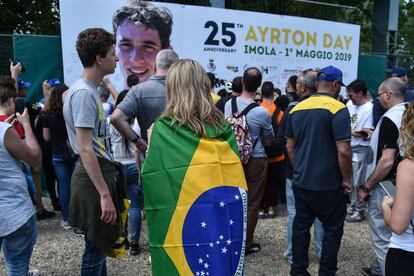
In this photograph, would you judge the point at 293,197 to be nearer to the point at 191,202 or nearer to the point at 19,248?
the point at 191,202

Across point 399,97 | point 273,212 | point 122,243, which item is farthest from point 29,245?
point 273,212

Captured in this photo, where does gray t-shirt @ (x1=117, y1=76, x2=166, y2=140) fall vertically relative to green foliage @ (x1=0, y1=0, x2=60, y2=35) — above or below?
below

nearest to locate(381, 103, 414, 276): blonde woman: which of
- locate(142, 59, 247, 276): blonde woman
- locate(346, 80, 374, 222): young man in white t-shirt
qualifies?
locate(142, 59, 247, 276): blonde woman

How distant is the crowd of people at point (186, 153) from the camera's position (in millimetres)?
2480

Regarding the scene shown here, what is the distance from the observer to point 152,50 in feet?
24.3

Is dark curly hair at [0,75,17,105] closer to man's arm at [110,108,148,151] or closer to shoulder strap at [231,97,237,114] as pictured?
man's arm at [110,108,148,151]

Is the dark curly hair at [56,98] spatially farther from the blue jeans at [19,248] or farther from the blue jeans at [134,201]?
the blue jeans at [19,248]

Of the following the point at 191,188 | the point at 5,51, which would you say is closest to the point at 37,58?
the point at 5,51

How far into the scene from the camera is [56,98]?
5367 mm

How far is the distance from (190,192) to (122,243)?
0.86 metres

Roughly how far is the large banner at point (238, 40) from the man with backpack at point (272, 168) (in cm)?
203

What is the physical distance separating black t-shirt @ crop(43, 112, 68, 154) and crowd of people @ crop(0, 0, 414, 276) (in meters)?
0.01

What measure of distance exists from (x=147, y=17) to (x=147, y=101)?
423 cm

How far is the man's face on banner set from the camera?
7227 millimetres
